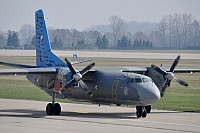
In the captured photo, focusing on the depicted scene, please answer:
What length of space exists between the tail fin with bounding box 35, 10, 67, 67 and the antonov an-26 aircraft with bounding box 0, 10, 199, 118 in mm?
92

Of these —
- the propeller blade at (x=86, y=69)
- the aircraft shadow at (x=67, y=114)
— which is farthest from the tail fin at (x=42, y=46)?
the propeller blade at (x=86, y=69)

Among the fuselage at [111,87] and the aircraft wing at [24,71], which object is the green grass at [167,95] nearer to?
the fuselage at [111,87]

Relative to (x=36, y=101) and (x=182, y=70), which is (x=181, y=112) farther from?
(x=36, y=101)

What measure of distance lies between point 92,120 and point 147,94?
3186mm

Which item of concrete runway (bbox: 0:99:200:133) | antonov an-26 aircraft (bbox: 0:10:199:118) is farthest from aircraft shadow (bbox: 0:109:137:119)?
antonov an-26 aircraft (bbox: 0:10:199:118)

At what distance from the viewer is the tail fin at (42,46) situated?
35781 millimetres

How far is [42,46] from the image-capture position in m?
36.6

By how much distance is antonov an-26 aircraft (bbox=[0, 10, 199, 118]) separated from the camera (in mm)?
30748

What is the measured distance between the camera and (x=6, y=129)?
25891 mm

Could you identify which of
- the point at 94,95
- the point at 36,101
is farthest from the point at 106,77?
the point at 36,101

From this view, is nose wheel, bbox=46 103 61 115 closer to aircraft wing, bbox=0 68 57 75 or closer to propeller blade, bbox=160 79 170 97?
aircraft wing, bbox=0 68 57 75

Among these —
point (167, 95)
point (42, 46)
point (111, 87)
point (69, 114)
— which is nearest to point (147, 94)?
point (111, 87)

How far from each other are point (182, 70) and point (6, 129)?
1461 cm

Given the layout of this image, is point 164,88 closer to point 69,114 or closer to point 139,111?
point 139,111
